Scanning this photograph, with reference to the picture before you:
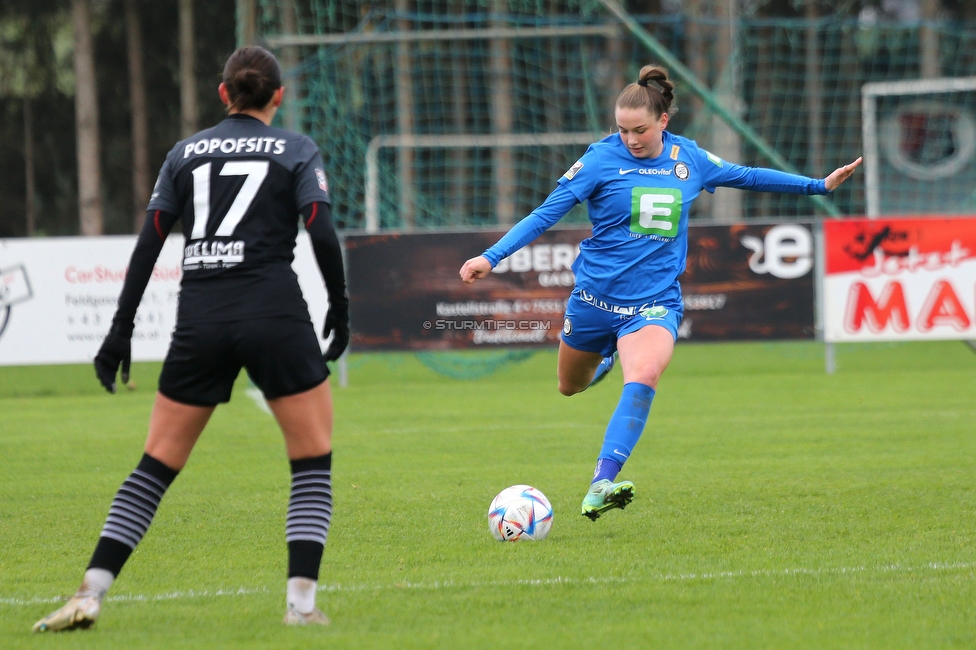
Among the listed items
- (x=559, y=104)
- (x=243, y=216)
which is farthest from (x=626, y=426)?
(x=559, y=104)

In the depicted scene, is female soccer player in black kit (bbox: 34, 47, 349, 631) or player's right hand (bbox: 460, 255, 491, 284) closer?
female soccer player in black kit (bbox: 34, 47, 349, 631)

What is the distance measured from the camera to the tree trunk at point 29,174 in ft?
121

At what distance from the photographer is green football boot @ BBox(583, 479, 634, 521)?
218 inches

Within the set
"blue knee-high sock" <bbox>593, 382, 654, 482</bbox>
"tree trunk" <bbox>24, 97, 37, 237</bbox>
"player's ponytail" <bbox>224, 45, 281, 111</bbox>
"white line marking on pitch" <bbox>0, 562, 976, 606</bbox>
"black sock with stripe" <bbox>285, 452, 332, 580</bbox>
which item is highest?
"player's ponytail" <bbox>224, 45, 281, 111</bbox>

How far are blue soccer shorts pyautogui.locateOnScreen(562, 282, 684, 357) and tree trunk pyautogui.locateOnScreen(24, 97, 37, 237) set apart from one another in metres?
33.5

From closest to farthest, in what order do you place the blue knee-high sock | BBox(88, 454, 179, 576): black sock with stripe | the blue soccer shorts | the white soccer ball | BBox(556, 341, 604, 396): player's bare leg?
BBox(88, 454, 179, 576): black sock with stripe, the white soccer ball, the blue knee-high sock, the blue soccer shorts, BBox(556, 341, 604, 396): player's bare leg

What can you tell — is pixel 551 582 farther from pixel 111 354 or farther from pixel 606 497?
pixel 111 354

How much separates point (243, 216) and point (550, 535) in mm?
2422

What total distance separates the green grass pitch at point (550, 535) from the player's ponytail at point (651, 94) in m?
1.97

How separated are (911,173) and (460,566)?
21.0 metres

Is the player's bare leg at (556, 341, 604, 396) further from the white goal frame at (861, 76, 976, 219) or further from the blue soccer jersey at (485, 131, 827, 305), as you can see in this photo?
the white goal frame at (861, 76, 976, 219)

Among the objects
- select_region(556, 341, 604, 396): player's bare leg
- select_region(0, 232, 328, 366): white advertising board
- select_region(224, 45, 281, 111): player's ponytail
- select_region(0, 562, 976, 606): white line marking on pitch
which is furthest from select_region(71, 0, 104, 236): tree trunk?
select_region(224, 45, 281, 111): player's ponytail

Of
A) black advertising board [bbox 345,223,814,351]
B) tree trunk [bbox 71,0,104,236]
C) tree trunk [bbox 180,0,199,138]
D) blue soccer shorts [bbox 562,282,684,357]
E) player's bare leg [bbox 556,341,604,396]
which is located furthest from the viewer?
tree trunk [bbox 180,0,199,138]

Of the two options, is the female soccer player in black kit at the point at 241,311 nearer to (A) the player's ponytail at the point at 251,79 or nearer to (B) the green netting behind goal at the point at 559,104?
(A) the player's ponytail at the point at 251,79
